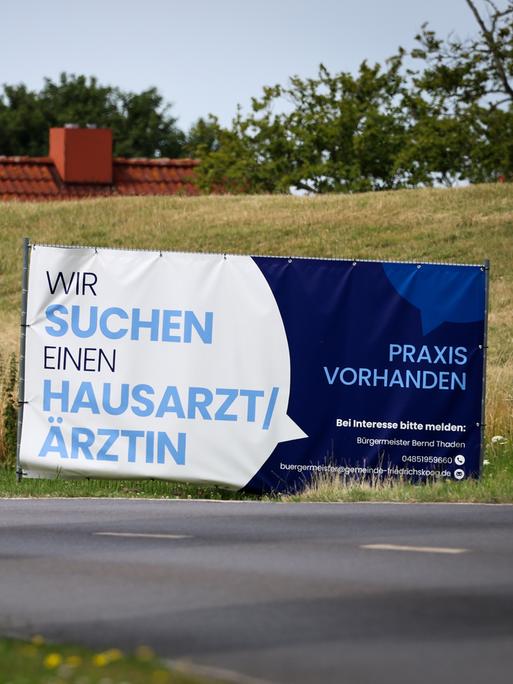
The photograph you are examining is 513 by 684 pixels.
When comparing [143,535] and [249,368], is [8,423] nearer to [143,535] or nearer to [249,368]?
[249,368]

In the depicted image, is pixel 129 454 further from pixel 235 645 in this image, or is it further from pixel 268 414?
pixel 235 645

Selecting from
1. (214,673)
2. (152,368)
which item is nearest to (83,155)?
(152,368)

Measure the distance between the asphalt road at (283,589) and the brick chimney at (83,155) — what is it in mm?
45161

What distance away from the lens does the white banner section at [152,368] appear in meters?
15.9

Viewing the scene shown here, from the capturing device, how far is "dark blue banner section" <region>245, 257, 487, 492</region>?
16.0m

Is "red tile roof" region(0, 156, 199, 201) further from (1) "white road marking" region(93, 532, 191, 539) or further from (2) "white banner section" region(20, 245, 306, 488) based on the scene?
(1) "white road marking" region(93, 532, 191, 539)

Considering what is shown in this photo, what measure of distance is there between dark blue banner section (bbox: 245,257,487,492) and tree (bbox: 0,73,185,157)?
7844 centimetres

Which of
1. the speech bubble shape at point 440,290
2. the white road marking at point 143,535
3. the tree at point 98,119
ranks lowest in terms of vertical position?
the white road marking at point 143,535

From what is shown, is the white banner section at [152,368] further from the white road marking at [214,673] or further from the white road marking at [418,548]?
the white road marking at [214,673]

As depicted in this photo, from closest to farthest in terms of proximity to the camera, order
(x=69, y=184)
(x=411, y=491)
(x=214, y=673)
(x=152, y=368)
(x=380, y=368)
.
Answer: (x=214, y=673) → (x=411, y=491) → (x=152, y=368) → (x=380, y=368) → (x=69, y=184)

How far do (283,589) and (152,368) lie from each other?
7.41 m

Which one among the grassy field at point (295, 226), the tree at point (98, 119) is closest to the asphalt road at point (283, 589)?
the grassy field at point (295, 226)

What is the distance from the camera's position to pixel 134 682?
6188 mm

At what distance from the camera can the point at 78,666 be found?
6.57 meters
